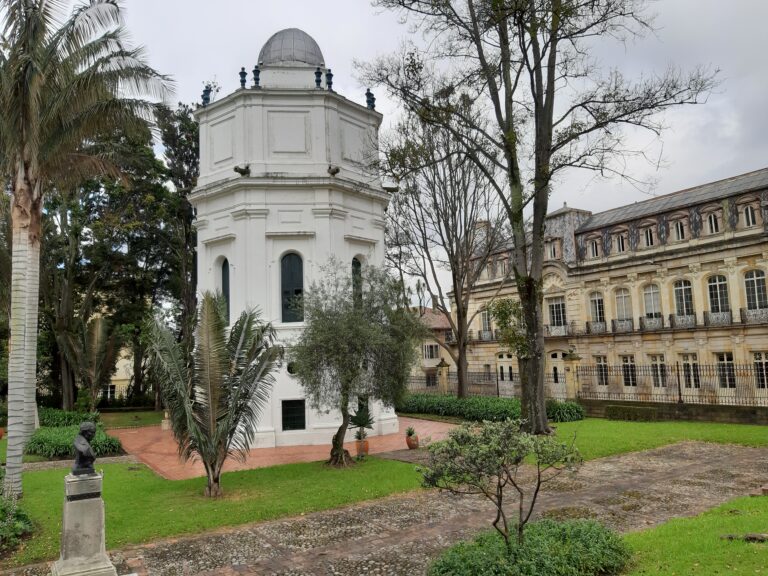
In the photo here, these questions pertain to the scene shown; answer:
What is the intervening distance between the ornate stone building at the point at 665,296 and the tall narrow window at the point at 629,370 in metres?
0.06

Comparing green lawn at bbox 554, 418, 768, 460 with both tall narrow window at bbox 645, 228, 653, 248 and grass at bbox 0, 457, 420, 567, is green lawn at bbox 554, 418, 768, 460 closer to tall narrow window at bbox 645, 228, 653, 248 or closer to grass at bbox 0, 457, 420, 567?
grass at bbox 0, 457, 420, 567

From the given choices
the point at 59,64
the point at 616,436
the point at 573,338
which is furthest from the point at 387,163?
the point at 573,338

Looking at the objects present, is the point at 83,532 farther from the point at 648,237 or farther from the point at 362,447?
the point at 648,237

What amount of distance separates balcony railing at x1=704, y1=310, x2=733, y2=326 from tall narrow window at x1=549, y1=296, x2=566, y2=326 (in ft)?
29.2

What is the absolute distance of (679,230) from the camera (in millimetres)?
30438

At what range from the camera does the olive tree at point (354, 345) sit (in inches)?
492

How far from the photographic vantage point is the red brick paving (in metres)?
14.1

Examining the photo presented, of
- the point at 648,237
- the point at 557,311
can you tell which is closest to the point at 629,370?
the point at 557,311

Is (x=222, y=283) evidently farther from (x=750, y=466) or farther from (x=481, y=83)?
(x=750, y=466)

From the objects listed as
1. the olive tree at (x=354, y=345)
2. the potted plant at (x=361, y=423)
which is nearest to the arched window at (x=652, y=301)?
the olive tree at (x=354, y=345)

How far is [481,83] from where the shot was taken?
648 inches

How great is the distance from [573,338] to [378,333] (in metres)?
25.7

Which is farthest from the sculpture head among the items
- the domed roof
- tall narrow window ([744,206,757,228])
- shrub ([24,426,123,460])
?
tall narrow window ([744,206,757,228])

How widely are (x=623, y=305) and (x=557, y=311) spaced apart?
4590mm
